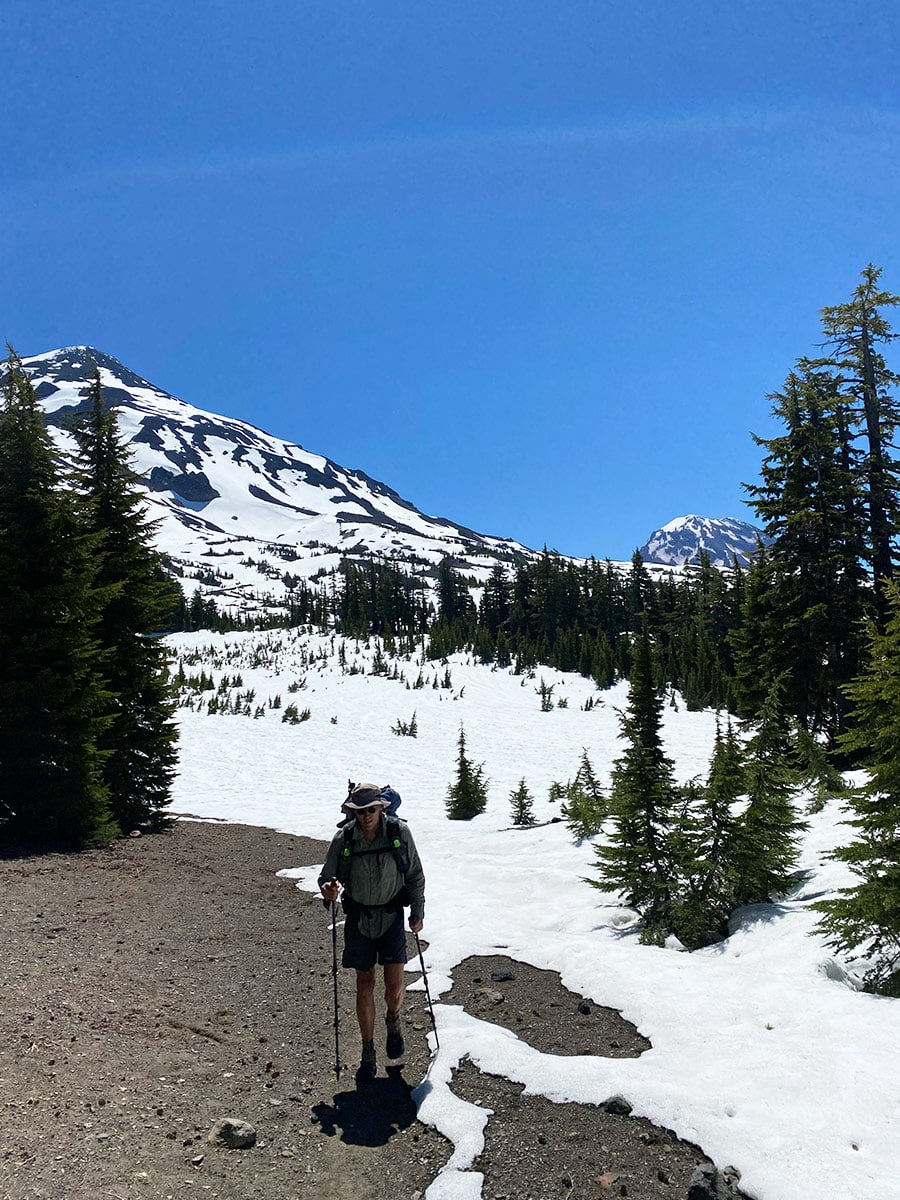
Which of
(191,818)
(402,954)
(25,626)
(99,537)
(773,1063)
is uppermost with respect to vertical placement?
(99,537)

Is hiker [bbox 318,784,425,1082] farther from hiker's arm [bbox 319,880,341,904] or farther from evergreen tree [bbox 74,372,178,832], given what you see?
evergreen tree [bbox 74,372,178,832]

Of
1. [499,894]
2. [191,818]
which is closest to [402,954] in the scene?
[499,894]

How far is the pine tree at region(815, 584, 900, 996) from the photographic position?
593 centimetres

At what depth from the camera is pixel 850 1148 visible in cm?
390

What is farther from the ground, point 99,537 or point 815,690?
point 99,537

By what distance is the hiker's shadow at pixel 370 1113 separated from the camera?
4.43 metres

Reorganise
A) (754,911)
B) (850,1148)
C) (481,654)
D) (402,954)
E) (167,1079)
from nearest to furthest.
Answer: (850,1148), (167,1079), (402,954), (754,911), (481,654)

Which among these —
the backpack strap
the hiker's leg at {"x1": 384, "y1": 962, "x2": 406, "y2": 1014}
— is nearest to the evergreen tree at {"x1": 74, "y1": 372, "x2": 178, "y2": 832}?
the backpack strap

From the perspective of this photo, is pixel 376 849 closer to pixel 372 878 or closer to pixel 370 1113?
pixel 372 878

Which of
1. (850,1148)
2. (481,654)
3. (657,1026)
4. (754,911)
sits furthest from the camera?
(481,654)

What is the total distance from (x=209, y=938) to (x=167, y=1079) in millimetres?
3946

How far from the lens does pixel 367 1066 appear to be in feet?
16.8

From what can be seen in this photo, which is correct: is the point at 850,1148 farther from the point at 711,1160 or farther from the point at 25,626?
the point at 25,626

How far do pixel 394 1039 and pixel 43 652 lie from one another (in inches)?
391
